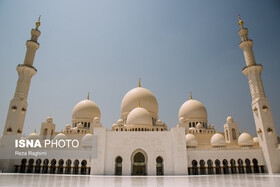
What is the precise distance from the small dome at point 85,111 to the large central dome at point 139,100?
257 inches

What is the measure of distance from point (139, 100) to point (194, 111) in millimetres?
10203

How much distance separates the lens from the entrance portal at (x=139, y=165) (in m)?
20.2

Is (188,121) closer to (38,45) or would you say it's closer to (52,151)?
(52,151)

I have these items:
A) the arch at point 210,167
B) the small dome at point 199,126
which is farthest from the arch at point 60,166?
the small dome at point 199,126

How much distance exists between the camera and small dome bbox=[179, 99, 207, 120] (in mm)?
31594

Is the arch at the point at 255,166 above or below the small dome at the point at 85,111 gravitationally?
below

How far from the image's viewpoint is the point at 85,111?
105 feet

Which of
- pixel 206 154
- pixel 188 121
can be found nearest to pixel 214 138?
pixel 206 154

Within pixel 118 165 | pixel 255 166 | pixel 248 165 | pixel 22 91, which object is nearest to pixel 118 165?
pixel 118 165

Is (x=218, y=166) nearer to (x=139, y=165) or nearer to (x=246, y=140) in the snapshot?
(x=246, y=140)

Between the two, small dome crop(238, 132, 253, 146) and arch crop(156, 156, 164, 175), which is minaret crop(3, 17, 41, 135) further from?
small dome crop(238, 132, 253, 146)

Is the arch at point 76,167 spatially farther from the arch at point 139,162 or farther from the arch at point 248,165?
the arch at point 248,165

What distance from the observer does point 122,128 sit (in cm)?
2491

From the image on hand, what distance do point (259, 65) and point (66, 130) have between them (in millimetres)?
28244
